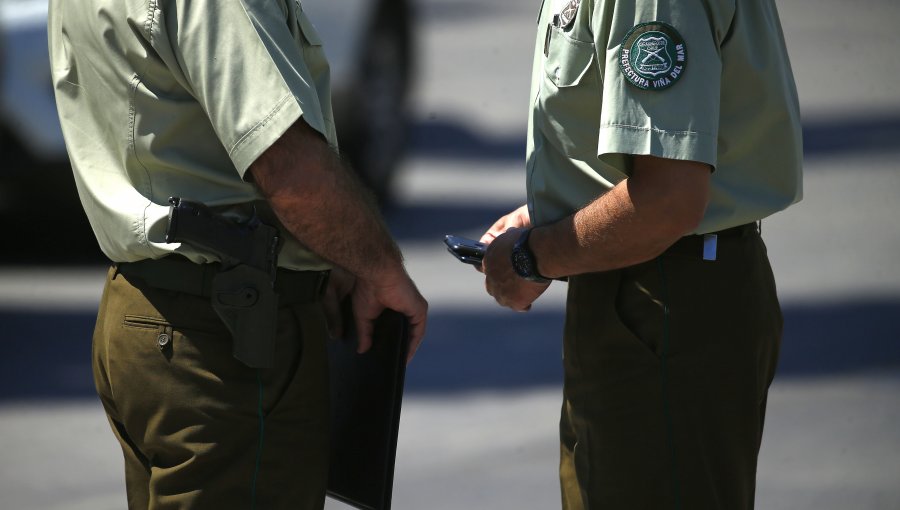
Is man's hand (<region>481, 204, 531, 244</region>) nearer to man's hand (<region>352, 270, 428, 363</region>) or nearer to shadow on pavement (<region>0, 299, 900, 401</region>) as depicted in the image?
man's hand (<region>352, 270, 428, 363</region>)

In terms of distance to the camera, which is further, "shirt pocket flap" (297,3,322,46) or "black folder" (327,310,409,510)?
"black folder" (327,310,409,510)

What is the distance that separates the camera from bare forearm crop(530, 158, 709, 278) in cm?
221

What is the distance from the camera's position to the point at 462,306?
238 inches

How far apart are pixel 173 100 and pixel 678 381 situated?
3.66 feet

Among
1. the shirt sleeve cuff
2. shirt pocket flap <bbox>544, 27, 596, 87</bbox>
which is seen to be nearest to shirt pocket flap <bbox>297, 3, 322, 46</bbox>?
shirt pocket flap <bbox>544, 27, 596, 87</bbox>

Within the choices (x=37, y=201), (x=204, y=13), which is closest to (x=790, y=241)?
(x=37, y=201)

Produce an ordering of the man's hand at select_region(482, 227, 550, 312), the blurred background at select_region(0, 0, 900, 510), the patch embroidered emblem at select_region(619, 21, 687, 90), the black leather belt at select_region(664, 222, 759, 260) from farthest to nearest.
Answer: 1. the blurred background at select_region(0, 0, 900, 510)
2. the man's hand at select_region(482, 227, 550, 312)
3. the black leather belt at select_region(664, 222, 759, 260)
4. the patch embroidered emblem at select_region(619, 21, 687, 90)

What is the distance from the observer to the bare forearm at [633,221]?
86.8 inches

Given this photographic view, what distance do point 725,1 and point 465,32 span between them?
1200cm

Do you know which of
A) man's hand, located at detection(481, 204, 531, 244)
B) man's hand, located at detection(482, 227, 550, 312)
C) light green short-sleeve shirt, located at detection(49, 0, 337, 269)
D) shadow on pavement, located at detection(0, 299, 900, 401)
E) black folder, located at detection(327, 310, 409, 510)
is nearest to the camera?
light green short-sleeve shirt, located at detection(49, 0, 337, 269)

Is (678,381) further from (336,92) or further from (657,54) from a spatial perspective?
(336,92)

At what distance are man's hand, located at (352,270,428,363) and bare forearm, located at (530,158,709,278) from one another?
36cm

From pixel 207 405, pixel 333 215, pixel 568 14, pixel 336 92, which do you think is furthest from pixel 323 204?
pixel 336 92

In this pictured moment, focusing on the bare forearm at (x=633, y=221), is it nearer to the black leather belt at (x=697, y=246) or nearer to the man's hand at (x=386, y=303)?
the black leather belt at (x=697, y=246)
